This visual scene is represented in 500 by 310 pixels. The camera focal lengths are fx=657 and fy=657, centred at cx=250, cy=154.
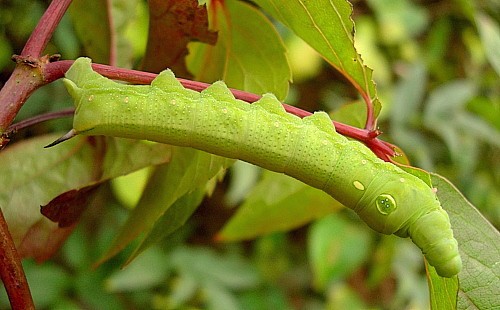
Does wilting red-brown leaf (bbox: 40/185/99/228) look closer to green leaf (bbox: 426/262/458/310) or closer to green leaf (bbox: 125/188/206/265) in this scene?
green leaf (bbox: 125/188/206/265)

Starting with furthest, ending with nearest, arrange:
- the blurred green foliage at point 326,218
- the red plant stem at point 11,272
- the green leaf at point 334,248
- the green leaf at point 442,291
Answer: the green leaf at point 334,248
the blurred green foliage at point 326,218
the green leaf at point 442,291
the red plant stem at point 11,272

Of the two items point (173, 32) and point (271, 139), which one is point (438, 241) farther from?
point (173, 32)

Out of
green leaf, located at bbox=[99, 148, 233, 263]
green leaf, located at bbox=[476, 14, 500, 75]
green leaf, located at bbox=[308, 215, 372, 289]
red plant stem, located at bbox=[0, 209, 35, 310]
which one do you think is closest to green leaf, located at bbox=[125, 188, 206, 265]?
green leaf, located at bbox=[99, 148, 233, 263]

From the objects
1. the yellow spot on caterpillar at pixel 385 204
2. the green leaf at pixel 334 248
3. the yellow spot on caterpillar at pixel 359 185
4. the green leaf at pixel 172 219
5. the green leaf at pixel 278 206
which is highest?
the yellow spot on caterpillar at pixel 359 185

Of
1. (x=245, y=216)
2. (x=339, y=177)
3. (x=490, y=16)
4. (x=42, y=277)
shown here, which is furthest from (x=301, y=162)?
(x=490, y=16)

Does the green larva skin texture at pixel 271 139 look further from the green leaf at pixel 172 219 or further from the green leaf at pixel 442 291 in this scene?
the green leaf at pixel 172 219

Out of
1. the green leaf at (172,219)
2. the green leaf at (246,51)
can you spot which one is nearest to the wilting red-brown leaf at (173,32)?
the green leaf at (246,51)

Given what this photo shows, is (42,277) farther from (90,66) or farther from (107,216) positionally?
(90,66)
